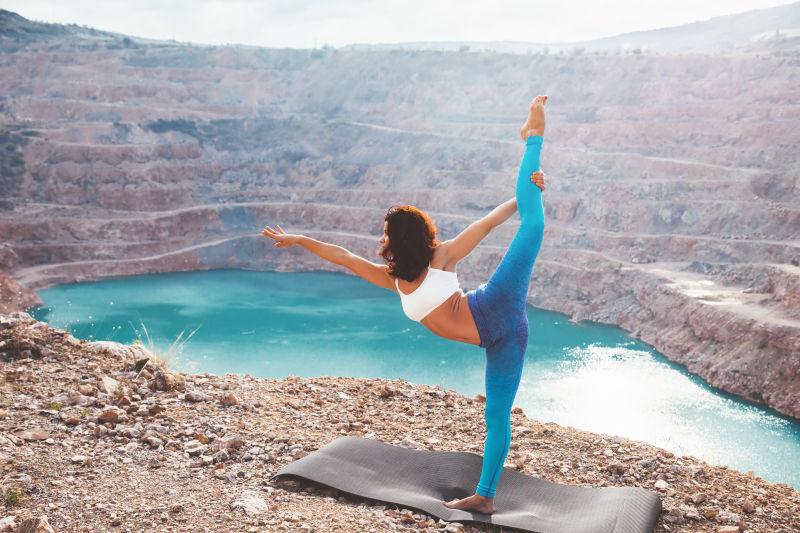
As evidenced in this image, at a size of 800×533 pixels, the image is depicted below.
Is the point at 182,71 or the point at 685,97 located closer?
the point at 685,97

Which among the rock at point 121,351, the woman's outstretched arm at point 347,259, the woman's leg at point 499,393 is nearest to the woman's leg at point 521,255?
the woman's leg at point 499,393

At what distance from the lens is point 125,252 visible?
136 ft

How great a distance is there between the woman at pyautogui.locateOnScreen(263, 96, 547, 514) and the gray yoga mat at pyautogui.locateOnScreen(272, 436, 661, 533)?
328 mm

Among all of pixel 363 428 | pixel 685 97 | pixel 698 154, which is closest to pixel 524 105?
pixel 685 97

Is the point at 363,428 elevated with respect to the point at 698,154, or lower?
lower

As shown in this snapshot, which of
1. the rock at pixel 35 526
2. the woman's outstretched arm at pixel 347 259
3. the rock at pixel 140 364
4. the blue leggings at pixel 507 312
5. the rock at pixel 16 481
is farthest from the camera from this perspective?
the rock at pixel 140 364

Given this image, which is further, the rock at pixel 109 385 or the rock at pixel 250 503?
the rock at pixel 109 385

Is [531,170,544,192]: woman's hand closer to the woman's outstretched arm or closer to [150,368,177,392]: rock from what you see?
the woman's outstretched arm

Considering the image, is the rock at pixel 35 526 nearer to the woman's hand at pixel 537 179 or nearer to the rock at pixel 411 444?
the rock at pixel 411 444

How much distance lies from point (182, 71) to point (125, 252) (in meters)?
24.4

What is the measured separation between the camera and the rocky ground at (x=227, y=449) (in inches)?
189

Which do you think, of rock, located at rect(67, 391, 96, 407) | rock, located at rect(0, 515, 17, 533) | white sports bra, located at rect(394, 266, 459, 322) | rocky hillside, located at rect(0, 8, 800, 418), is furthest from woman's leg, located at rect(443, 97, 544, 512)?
rocky hillside, located at rect(0, 8, 800, 418)

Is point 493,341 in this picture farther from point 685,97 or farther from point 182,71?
point 182,71

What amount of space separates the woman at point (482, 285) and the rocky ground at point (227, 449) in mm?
1182
